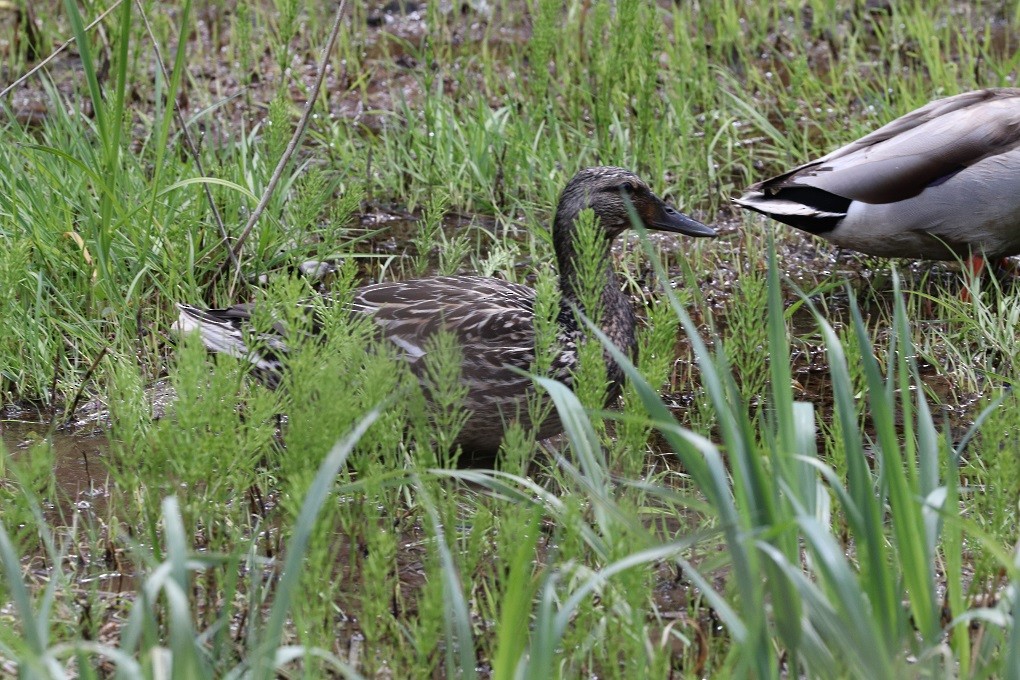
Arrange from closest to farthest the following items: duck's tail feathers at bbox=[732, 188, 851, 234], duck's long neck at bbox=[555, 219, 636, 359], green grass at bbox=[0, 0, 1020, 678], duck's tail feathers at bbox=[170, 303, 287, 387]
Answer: green grass at bbox=[0, 0, 1020, 678] < duck's tail feathers at bbox=[170, 303, 287, 387] < duck's long neck at bbox=[555, 219, 636, 359] < duck's tail feathers at bbox=[732, 188, 851, 234]

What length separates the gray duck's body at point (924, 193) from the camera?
5070 millimetres

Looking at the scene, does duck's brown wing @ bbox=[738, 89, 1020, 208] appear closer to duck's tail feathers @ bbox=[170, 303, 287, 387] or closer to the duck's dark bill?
the duck's dark bill

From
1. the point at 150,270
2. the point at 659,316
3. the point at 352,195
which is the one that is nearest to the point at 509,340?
the point at 352,195

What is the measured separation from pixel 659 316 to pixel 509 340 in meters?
0.95

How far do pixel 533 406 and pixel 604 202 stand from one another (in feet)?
2.91

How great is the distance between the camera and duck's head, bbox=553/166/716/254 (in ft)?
14.3

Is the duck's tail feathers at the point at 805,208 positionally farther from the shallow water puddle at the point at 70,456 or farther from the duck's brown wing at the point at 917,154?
the shallow water puddle at the point at 70,456

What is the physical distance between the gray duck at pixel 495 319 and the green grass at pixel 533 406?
0.17 m

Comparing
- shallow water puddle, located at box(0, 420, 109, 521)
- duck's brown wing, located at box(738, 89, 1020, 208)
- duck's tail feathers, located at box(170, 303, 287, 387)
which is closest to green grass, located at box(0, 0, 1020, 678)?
shallow water puddle, located at box(0, 420, 109, 521)

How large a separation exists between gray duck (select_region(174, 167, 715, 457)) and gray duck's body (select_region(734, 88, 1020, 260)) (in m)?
0.89

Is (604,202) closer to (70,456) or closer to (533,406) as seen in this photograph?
(533,406)

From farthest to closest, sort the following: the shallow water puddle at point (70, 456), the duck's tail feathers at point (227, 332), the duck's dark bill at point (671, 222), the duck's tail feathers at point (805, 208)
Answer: the duck's tail feathers at point (805, 208) → the duck's dark bill at point (671, 222) → the duck's tail feathers at point (227, 332) → the shallow water puddle at point (70, 456)

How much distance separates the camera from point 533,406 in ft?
12.4

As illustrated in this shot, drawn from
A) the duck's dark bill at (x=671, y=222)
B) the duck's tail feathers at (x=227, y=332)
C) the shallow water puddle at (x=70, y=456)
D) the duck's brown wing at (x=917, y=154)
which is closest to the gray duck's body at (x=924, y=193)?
the duck's brown wing at (x=917, y=154)
